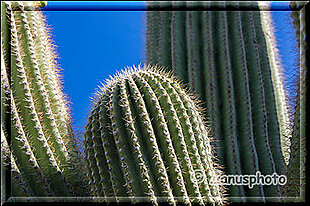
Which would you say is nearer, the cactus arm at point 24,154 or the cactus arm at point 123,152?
the cactus arm at point 123,152

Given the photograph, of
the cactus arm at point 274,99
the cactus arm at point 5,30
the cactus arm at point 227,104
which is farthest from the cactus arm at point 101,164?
the cactus arm at point 274,99

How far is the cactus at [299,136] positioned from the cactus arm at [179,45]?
0.95 metres

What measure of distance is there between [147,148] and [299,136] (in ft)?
2.13

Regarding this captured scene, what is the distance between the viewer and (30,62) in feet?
4.79

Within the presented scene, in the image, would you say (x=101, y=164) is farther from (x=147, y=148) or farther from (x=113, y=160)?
(x=147, y=148)

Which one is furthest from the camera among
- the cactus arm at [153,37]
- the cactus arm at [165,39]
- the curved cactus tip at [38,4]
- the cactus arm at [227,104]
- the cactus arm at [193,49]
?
the cactus arm at [153,37]

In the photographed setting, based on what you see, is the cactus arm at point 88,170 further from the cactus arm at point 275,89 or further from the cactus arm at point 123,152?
the cactus arm at point 275,89

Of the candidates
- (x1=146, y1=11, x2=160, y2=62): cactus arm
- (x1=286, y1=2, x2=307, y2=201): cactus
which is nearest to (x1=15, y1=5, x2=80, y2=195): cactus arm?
(x1=286, y1=2, x2=307, y2=201): cactus

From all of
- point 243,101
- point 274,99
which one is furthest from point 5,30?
point 274,99

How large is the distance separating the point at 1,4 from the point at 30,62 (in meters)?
0.24

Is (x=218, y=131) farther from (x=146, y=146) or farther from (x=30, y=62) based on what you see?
(x=30, y=62)

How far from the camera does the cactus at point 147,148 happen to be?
1230mm

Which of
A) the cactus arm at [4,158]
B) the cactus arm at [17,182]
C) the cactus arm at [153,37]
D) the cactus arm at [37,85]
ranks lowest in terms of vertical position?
the cactus arm at [17,182]

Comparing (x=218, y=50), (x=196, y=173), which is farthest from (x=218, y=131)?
(x=196, y=173)
